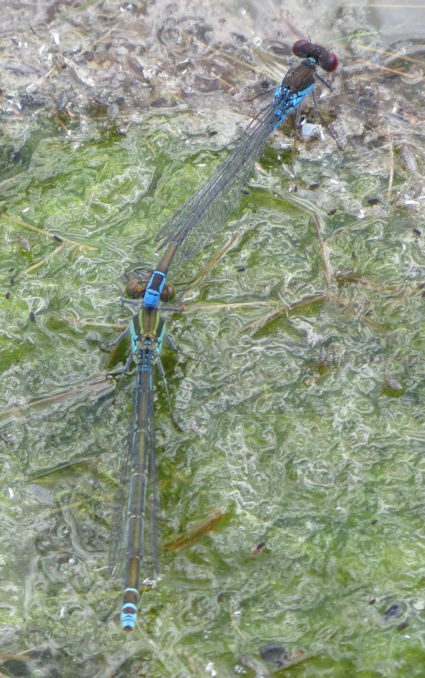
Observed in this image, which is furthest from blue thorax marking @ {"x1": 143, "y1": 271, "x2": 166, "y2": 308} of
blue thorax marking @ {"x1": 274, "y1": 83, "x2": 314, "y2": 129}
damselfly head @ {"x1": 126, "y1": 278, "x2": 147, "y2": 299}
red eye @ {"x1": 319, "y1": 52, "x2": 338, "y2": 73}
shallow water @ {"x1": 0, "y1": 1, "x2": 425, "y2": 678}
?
red eye @ {"x1": 319, "y1": 52, "x2": 338, "y2": 73}

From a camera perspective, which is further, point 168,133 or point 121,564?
point 168,133

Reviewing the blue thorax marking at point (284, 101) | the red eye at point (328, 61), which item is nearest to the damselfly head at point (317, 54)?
the red eye at point (328, 61)

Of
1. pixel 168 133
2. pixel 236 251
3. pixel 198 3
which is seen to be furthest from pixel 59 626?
pixel 198 3

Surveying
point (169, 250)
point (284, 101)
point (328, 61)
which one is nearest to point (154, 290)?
point (169, 250)

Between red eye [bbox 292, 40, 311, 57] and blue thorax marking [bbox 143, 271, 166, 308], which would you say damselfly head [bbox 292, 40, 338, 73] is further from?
blue thorax marking [bbox 143, 271, 166, 308]

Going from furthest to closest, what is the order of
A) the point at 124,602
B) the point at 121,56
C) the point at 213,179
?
the point at 121,56 → the point at 213,179 → the point at 124,602

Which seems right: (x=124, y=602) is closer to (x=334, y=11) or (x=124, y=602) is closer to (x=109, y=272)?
(x=109, y=272)
